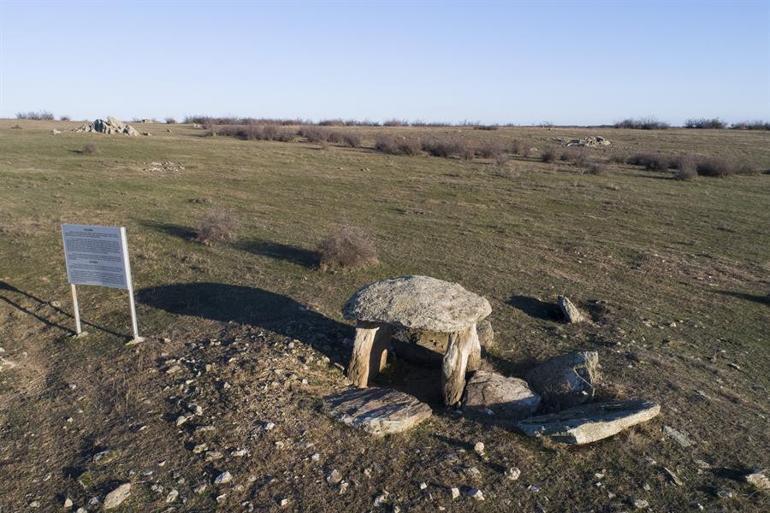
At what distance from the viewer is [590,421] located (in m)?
6.21

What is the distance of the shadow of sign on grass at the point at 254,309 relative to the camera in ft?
27.9

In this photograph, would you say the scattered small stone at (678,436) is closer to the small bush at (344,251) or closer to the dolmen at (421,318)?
the dolmen at (421,318)

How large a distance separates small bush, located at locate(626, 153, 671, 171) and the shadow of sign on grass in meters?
32.4

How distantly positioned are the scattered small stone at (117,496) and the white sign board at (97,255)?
3.36 meters

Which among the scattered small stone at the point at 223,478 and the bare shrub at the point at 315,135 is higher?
the bare shrub at the point at 315,135

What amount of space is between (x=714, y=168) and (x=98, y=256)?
33909mm

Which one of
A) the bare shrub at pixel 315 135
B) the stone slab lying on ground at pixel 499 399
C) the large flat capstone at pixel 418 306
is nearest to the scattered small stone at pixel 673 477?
the stone slab lying on ground at pixel 499 399

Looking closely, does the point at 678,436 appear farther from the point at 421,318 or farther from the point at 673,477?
the point at 421,318

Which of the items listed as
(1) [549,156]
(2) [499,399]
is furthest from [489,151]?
(2) [499,399]

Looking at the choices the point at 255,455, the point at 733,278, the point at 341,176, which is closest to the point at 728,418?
the point at 255,455

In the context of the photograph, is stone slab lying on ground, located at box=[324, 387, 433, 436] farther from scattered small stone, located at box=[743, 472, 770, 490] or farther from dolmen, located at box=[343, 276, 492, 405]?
scattered small stone, located at box=[743, 472, 770, 490]

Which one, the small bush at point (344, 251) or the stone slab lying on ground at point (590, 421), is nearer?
the stone slab lying on ground at point (590, 421)

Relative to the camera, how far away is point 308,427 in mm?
6270

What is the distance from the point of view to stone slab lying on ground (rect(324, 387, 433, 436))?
249 inches
